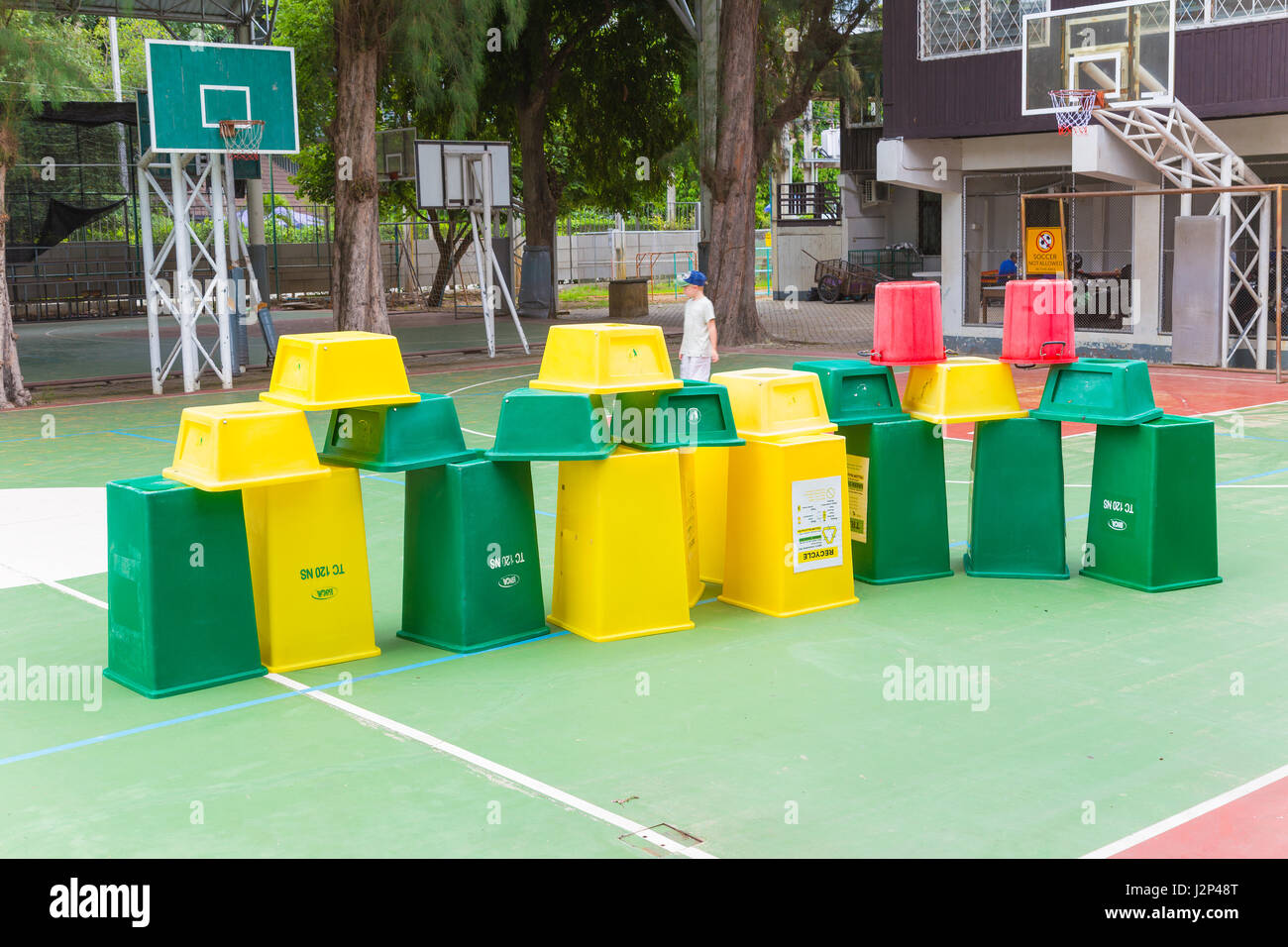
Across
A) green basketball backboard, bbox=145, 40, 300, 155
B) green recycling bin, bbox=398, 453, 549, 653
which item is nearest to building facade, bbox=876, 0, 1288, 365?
green basketball backboard, bbox=145, 40, 300, 155

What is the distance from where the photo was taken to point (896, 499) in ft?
30.1

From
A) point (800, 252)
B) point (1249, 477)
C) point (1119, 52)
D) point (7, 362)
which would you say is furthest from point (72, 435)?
point (800, 252)

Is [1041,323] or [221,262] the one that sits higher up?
[221,262]

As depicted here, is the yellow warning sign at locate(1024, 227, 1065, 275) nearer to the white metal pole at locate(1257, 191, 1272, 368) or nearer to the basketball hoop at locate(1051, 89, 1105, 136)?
the basketball hoop at locate(1051, 89, 1105, 136)

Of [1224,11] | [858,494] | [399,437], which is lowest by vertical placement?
[858,494]

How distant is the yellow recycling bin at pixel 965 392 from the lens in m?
9.04

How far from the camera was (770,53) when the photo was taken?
30.6 meters

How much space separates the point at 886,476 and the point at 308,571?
12.6ft

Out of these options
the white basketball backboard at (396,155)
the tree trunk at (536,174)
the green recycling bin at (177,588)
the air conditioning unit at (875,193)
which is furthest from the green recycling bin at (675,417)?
the air conditioning unit at (875,193)

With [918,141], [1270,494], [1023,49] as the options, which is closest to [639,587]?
Answer: [1270,494]

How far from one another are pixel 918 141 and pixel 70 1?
1743 centimetres

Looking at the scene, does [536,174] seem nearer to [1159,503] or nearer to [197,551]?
[1159,503]

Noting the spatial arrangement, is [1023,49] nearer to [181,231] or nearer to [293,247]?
[181,231]

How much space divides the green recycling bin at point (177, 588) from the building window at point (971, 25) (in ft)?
62.6
